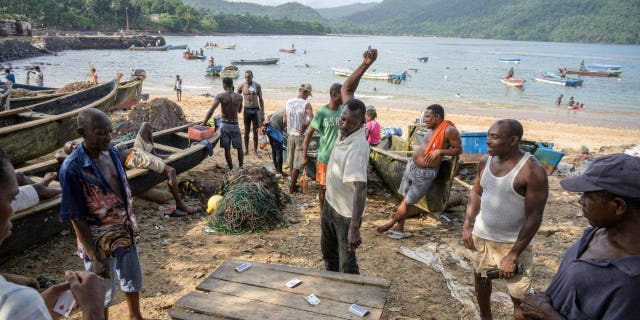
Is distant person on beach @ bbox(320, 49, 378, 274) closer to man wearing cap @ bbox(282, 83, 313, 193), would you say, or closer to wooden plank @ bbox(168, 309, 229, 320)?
wooden plank @ bbox(168, 309, 229, 320)

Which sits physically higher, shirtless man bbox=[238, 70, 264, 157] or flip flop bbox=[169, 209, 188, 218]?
shirtless man bbox=[238, 70, 264, 157]

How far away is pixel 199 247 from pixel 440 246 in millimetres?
3153

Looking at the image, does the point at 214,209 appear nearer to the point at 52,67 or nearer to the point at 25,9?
the point at 52,67

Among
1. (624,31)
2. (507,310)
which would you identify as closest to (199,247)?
(507,310)

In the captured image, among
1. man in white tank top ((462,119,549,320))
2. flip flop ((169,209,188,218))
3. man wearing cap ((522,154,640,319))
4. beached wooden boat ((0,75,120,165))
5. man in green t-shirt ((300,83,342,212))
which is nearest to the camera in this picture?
man wearing cap ((522,154,640,319))

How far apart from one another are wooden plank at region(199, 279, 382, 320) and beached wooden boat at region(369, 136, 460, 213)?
3369 mm

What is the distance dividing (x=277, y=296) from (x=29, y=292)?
1.59m

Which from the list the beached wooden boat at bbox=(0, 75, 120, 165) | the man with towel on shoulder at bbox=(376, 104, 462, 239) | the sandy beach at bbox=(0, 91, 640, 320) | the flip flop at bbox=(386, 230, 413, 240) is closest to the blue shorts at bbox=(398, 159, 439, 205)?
the man with towel on shoulder at bbox=(376, 104, 462, 239)

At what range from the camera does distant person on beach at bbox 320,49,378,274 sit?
325cm

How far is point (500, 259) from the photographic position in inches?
129

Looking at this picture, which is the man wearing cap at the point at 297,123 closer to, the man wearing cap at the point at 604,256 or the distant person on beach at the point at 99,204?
the distant person on beach at the point at 99,204

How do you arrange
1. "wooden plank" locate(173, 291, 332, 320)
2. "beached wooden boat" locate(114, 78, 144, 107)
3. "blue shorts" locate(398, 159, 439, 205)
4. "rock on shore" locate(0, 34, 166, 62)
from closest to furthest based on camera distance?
1. "wooden plank" locate(173, 291, 332, 320)
2. "blue shorts" locate(398, 159, 439, 205)
3. "beached wooden boat" locate(114, 78, 144, 107)
4. "rock on shore" locate(0, 34, 166, 62)

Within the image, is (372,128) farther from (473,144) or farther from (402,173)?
(473,144)

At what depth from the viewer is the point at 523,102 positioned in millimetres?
25422
